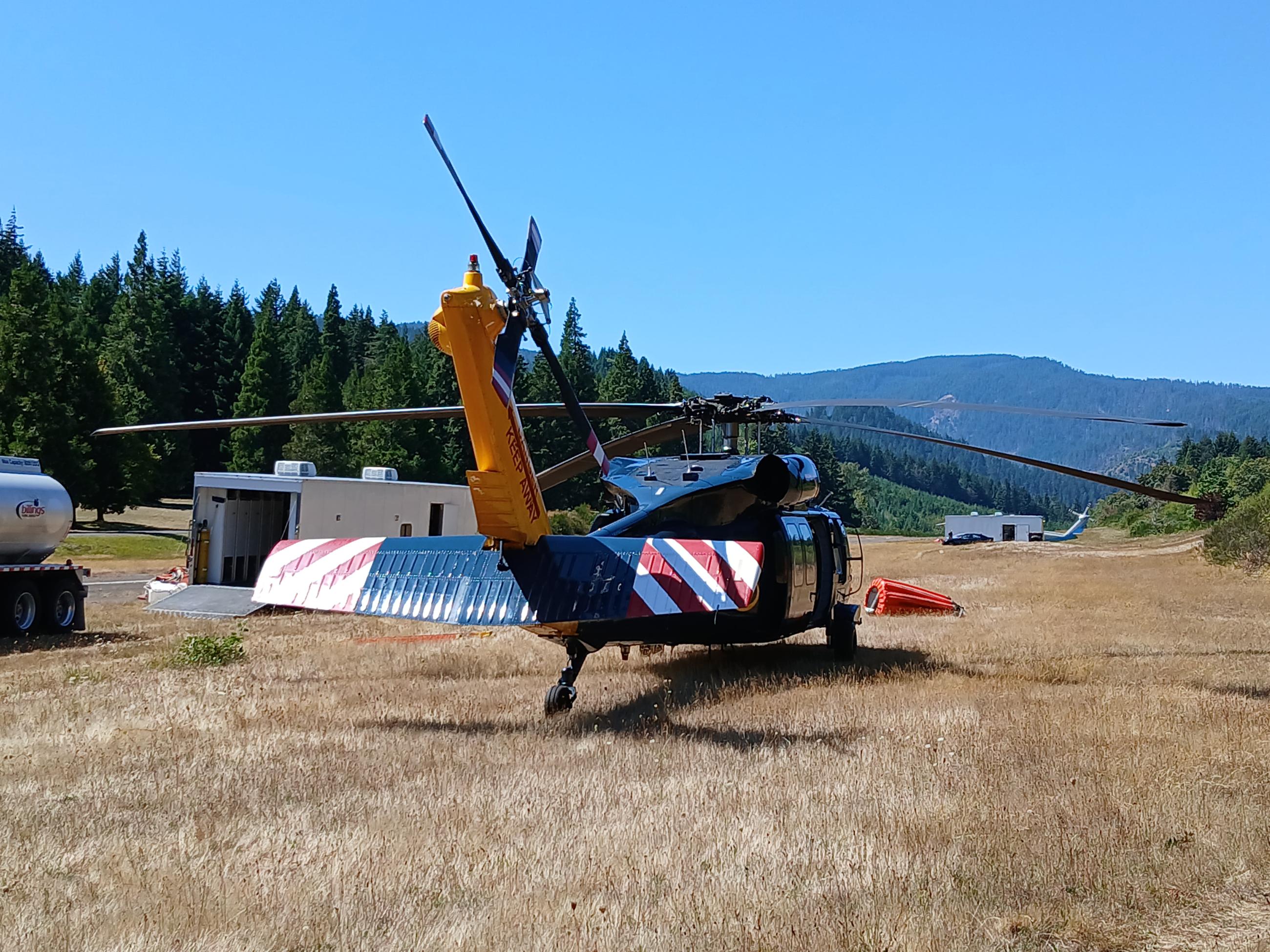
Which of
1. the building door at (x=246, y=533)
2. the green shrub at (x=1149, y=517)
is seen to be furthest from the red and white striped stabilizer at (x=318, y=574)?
the green shrub at (x=1149, y=517)

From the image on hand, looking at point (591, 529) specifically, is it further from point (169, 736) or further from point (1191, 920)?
point (1191, 920)

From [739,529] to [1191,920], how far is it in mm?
7796

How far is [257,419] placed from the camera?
10562mm

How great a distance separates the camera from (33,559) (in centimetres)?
2081

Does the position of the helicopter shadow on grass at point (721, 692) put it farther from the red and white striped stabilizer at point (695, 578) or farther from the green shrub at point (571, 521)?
the green shrub at point (571, 521)

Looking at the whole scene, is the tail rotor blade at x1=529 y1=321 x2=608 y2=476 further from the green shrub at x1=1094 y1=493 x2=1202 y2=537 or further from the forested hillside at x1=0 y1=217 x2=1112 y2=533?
the green shrub at x1=1094 y1=493 x2=1202 y2=537

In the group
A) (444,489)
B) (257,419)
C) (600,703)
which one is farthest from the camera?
(444,489)

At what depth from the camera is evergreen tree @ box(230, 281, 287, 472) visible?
69750 millimetres

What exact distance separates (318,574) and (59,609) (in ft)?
43.2

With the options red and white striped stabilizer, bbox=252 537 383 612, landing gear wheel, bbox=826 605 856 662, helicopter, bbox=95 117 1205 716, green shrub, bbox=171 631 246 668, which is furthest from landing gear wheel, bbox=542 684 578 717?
green shrub, bbox=171 631 246 668

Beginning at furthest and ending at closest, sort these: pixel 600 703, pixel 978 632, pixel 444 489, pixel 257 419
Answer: pixel 444 489 → pixel 978 632 → pixel 600 703 → pixel 257 419

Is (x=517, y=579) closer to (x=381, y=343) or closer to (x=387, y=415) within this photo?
(x=387, y=415)

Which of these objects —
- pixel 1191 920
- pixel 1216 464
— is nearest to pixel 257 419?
pixel 1191 920

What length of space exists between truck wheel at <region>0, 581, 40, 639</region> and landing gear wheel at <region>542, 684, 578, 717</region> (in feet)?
44.9
